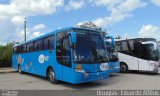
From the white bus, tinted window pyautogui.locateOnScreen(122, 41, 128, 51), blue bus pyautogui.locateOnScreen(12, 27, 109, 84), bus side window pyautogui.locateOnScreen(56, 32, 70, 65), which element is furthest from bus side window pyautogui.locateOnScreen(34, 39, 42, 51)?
tinted window pyautogui.locateOnScreen(122, 41, 128, 51)

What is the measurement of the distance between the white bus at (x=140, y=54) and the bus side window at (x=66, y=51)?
7.77 meters

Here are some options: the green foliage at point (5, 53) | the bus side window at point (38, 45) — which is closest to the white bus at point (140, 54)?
the bus side window at point (38, 45)

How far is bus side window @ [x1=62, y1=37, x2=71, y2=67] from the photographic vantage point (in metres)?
11.1

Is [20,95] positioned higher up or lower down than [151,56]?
lower down

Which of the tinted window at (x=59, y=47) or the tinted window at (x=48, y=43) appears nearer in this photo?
the tinted window at (x=59, y=47)

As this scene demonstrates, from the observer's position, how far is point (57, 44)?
12.3 meters

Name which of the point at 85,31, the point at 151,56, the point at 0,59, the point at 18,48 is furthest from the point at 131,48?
the point at 0,59

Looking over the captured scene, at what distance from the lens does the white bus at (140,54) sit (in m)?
16.7

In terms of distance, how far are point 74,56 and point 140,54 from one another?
8.22 meters

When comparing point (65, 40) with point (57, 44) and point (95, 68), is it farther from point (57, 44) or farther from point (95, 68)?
point (95, 68)

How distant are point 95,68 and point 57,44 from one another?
2571mm

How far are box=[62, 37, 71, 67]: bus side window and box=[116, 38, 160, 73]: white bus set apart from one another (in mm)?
7769

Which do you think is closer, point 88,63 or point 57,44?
point 88,63

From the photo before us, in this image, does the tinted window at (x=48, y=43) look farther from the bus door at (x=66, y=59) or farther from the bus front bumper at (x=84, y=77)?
the bus front bumper at (x=84, y=77)
